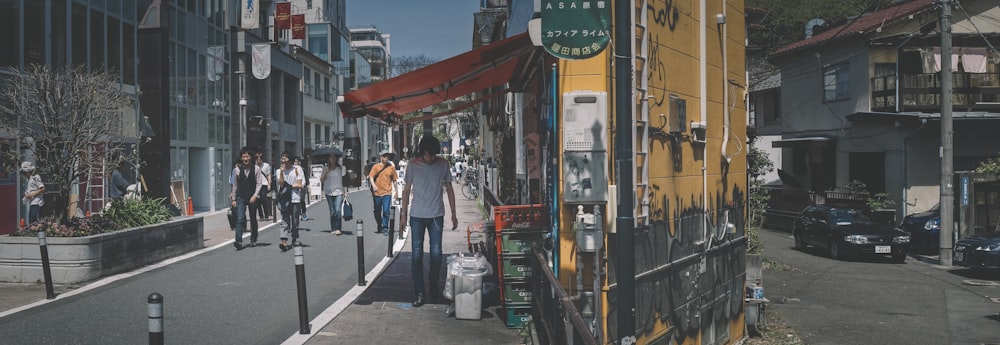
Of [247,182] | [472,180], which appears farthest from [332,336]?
[472,180]

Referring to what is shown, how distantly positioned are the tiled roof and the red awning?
22.7 meters

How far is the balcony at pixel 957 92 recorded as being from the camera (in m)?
26.7

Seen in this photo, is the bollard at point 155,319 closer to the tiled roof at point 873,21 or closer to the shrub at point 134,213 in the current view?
the shrub at point 134,213

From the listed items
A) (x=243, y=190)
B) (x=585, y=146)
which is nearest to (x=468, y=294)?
(x=585, y=146)

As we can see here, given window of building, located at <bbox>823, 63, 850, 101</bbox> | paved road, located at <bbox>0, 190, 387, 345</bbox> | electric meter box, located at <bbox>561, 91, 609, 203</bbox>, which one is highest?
window of building, located at <bbox>823, 63, 850, 101</bbox>

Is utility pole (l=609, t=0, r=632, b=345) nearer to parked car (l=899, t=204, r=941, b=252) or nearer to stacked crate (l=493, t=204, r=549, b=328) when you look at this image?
stacked crate (l=493, t=204, r=549, b=328)

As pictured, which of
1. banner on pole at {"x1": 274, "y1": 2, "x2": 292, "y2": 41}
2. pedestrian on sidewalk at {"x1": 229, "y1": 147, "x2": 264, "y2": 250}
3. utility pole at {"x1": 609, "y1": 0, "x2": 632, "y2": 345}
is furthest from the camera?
banner on pole at {"x1": 274, "y1": 2, "x2": 292, "y2": 41}

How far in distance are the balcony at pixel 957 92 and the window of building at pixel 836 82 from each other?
301cm

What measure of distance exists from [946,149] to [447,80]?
15.6m

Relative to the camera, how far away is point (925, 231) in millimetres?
21266

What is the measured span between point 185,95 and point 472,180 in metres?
17.4

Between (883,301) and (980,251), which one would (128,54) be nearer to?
(883,301)

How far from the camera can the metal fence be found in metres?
3.47

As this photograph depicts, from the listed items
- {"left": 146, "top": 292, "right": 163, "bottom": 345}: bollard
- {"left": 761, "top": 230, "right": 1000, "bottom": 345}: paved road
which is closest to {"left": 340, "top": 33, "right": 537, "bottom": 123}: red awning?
{"left": 146, "top": 292, "right": 163, "bottom": 345}: bollard
